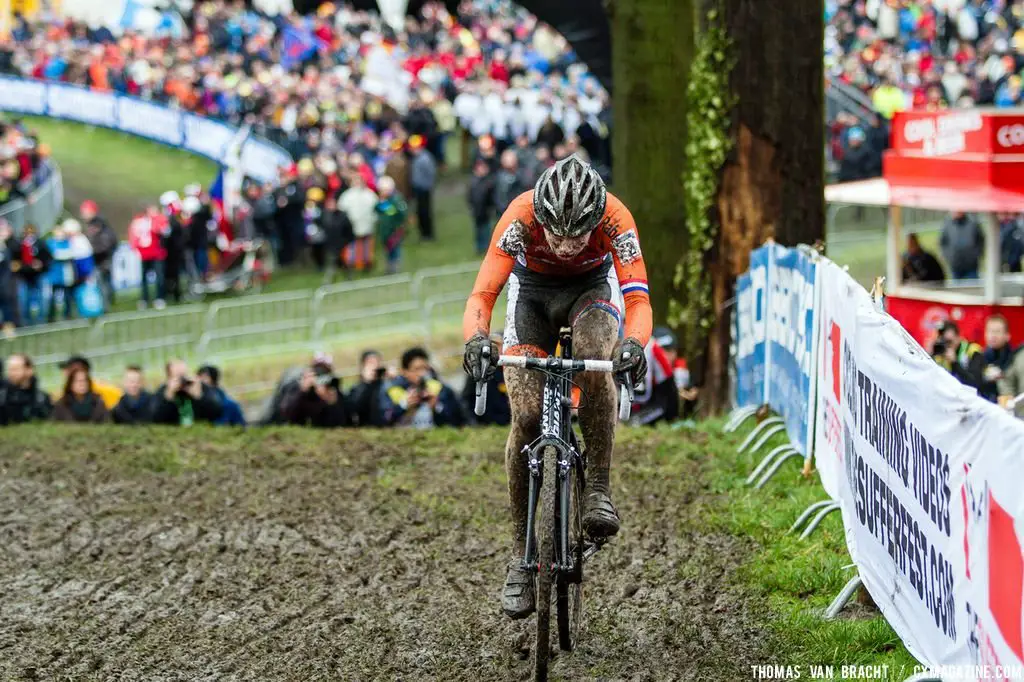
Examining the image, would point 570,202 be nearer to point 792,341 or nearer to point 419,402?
point 792,341

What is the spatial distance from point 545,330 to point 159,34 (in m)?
35.4

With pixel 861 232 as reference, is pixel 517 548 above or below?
below

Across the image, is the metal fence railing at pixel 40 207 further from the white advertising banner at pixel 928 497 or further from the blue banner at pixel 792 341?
the white advertising banner at pixel 928 497

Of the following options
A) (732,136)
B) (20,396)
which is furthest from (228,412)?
(732,136)

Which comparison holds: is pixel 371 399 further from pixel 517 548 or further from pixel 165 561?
pixel 517 548

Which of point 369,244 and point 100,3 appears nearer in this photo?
point 369,244

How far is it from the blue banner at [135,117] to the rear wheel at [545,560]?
26292 millimetres

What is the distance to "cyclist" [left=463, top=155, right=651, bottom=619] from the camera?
24.2 feet

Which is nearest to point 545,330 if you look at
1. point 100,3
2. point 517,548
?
point 517,548

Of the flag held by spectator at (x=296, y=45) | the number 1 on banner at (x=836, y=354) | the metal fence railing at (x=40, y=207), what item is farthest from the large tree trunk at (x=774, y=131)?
the flag held by spectator at (x=296, y=45)

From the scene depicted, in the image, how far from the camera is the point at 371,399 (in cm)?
1530

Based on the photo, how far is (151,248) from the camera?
2575 cm

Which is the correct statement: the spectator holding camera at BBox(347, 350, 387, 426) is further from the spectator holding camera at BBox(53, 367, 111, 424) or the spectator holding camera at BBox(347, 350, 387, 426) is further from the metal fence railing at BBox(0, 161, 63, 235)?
the metal fence railing at BBox(0, 161, 63, 235)

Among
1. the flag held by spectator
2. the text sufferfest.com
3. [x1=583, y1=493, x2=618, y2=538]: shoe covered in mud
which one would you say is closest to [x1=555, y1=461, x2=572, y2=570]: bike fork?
[x1=583, y1=493, x2=618, y2=538]: shoe covered in mud
